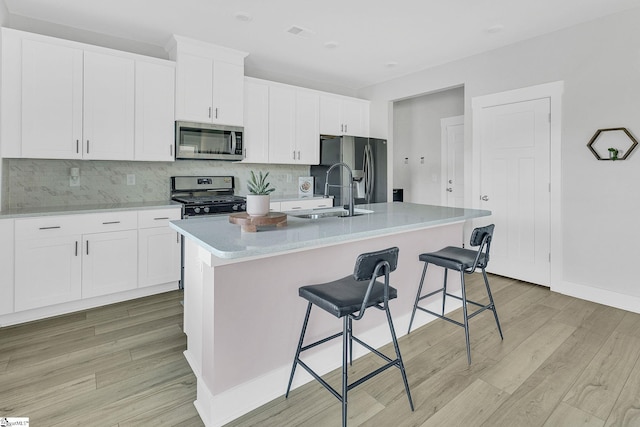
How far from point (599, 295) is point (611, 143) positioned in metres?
1.44

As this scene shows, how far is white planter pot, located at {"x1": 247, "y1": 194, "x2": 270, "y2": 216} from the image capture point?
1856mm

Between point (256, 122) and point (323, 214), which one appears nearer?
point (323, 214)

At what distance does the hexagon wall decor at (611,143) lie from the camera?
10.2 feet

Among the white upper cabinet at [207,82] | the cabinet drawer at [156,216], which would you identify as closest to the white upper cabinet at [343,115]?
the white upper cabinet at [207,82]

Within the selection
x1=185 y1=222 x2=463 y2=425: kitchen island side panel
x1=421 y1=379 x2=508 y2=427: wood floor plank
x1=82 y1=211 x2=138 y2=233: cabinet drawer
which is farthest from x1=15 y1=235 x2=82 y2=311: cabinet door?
x1=421 y1=379 x2=508 y2=427: wood floor plank

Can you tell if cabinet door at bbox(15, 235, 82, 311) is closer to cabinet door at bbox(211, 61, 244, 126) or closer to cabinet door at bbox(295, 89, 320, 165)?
cabinet door at bbox(211, 61, 244, 126)

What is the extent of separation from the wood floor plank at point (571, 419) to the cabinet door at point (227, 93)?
3.80 metres

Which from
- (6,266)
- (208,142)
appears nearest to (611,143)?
(208,142)

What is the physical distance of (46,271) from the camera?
9.43 feet

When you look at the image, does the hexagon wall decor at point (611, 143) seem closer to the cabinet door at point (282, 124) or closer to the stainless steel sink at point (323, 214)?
the stainless steel sink at point (323, 214)

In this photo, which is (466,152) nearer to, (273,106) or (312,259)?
(273,106)

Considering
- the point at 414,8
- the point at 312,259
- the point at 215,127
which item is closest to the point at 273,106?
the point at 215,127

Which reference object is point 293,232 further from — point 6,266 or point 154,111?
point 154,111

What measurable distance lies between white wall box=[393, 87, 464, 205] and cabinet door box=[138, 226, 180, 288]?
4.15 m
